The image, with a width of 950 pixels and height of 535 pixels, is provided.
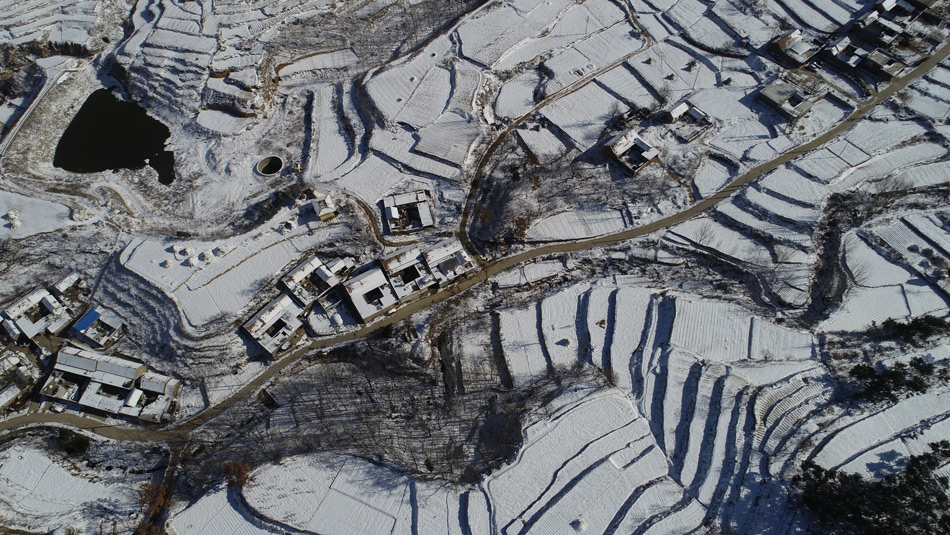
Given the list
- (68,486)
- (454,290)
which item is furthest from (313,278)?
(68,486)

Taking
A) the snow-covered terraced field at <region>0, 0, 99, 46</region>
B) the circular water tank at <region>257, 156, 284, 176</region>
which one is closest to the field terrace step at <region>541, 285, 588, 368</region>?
the circular water tank at <region>257, 156, 284, 176</region>

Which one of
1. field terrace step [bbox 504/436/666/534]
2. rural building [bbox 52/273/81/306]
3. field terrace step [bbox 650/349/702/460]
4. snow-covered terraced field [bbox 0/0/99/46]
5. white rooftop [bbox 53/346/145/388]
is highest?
snow-covered terraced field [bbox 0/0/99/46]

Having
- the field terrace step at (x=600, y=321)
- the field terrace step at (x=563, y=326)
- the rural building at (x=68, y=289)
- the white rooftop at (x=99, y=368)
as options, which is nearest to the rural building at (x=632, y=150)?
the field terrace step at (x=600, y=321)

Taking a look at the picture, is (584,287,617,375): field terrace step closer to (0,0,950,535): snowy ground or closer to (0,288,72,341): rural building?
(0,0,950,535): snowy ground

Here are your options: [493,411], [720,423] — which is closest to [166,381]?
[493,411]

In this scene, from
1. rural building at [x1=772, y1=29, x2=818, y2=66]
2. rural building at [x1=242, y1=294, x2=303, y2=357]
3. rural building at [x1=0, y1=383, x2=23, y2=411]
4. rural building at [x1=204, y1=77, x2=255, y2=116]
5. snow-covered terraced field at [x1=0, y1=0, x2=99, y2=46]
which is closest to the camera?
rural building at [x1=0, y1=383, x2=23, y2=411]

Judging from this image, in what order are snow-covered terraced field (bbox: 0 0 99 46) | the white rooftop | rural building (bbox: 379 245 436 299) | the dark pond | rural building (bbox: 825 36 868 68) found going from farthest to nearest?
snow-covered terraced field (bbox: 0 0 99 46) → rural building (bbox: 825 36 868 68) → the dark pond → rural building (bbox: 379 245 436 299) → the white rooftop

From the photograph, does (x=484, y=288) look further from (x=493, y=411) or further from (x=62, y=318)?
(x=62, y=318)
